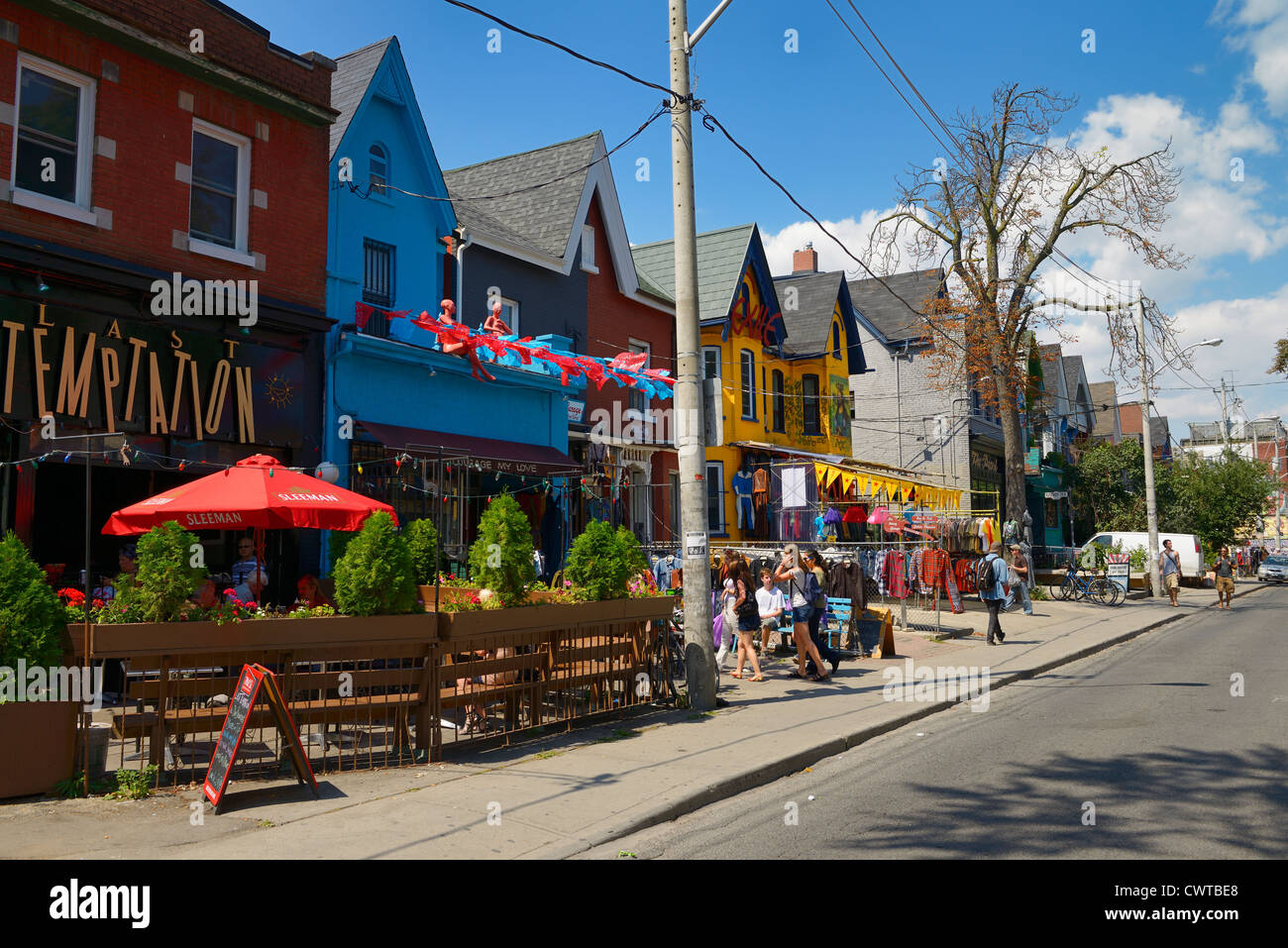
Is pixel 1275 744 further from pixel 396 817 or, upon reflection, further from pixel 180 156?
pixel 180 156

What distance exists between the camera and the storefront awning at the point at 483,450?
14781mm

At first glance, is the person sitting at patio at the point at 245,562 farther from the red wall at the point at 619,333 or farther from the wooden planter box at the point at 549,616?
the red wall at the point at 619,333

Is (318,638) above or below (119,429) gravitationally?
below

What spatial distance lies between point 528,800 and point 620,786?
79 cm

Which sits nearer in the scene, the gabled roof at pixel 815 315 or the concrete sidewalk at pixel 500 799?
the concrete sidewalk at pixel 500 799

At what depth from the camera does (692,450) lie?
1030 centimetres

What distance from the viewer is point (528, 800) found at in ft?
22.1

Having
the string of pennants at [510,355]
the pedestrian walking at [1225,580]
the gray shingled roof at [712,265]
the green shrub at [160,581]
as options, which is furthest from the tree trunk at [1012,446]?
the green shrub at [160,581]

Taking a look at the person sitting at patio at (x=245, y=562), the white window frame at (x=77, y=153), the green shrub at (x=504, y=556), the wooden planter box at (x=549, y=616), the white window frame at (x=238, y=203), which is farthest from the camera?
the white window frame at (x=238, y=203)

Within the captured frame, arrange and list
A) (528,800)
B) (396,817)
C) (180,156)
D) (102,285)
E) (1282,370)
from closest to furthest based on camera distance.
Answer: (396,817) → (528,800) → (102,285) → (180,156) → (1282,370)

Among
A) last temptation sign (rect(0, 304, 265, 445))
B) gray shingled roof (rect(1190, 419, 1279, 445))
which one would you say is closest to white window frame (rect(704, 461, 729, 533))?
last temptation sign (rect(0, 304, 265, 445))

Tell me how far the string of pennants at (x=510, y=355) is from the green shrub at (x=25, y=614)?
7.85 m

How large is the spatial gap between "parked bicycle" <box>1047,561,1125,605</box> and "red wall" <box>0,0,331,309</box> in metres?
23.5
